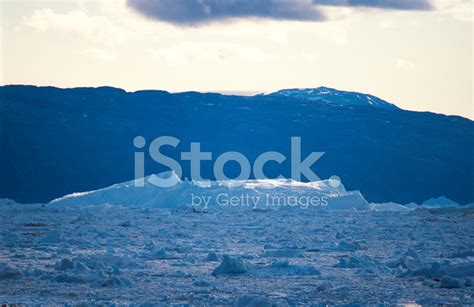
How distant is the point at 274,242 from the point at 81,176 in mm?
51487

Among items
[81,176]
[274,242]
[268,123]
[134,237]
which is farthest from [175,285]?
[268,123]

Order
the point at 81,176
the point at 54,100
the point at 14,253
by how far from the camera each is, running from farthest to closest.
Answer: the point at 54,100
the point at 81,176
the point at 14,253

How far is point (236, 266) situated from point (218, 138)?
6557 cm

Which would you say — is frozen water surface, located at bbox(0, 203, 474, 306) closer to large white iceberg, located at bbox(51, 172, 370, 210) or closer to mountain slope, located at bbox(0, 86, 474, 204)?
large white iceberg, located at bbox(51, 172, 370, 210)

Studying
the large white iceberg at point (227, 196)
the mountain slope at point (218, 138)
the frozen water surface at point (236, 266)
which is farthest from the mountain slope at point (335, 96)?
the frozen water surface at point (236, 266)

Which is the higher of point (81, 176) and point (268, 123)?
point (268, 123)

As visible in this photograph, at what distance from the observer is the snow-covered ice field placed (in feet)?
26.1

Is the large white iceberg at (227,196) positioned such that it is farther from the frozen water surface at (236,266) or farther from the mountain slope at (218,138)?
the mountain slope at (218,138)

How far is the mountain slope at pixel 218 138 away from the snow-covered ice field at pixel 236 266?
44.9 meters

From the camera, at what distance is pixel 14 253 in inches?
470

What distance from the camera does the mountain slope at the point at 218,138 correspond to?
64.9 m

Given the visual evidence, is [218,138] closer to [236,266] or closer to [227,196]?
[227,196]

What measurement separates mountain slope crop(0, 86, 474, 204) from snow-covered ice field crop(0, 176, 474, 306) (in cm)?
4488

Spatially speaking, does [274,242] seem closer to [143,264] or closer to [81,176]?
[143,264]
